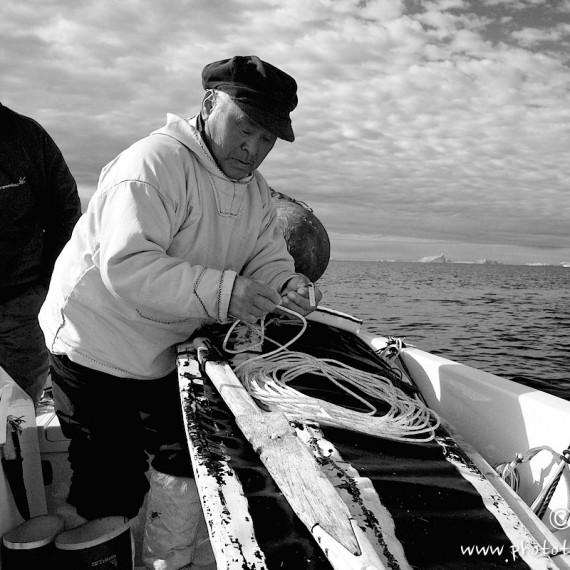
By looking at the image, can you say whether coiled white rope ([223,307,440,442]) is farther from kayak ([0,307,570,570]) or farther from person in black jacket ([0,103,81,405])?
person in black jacket ([0,103,81,405])

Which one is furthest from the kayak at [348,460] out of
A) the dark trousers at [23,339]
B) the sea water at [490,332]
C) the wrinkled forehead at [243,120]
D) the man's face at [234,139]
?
the sea water at [490,332]

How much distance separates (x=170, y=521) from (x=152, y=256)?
1.17 m

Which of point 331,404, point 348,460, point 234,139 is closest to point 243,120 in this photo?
point 234,139

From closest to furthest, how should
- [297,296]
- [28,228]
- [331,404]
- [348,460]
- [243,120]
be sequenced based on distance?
[348,460]
[331,404]
[243,120]
[297,296]
[28,228]

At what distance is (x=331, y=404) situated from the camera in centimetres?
226

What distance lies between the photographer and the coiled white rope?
7.10ft

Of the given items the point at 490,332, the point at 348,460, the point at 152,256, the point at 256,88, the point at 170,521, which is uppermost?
the point at 256,88

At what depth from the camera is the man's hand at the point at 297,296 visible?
8.81 feet

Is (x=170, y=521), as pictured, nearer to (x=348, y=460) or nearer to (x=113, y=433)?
(x=113, y=433)

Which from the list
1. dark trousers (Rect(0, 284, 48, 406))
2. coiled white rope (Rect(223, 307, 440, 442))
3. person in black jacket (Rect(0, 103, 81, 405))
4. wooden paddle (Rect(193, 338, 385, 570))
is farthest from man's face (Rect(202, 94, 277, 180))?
dark trousers (Rect(0, 284, 48, 406))

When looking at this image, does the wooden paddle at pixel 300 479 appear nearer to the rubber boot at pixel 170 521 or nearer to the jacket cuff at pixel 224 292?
the jacket cuff at pixel 224 292

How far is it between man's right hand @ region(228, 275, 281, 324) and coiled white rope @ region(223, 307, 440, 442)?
1.00 feet

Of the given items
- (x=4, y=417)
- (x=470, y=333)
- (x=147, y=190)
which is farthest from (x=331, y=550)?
(x=470, y=333)

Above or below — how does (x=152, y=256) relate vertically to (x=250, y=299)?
above
